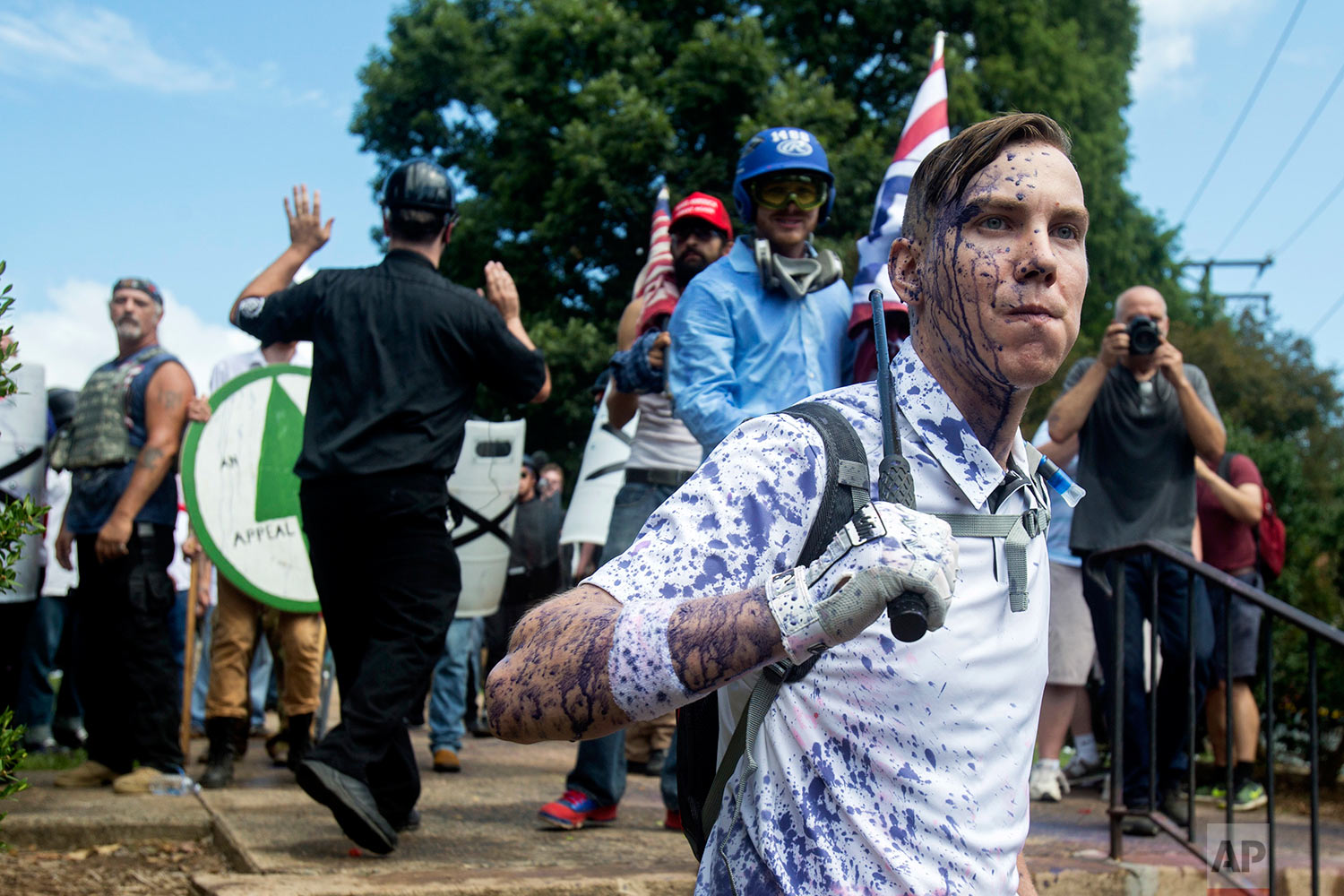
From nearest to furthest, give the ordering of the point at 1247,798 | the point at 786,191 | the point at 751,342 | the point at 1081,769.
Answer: the point at 751,342, the point at 786,191, the point at 1247,798, the point at 1081,769

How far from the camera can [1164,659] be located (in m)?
5.33

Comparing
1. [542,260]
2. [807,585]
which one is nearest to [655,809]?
[807,585]

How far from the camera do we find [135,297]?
5.51 m

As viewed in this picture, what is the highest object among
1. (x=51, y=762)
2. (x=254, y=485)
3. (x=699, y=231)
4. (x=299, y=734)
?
(x=699, y=231)

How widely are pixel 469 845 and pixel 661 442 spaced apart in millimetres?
1577

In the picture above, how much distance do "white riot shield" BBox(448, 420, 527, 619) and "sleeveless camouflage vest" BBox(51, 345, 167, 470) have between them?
1.79 metres

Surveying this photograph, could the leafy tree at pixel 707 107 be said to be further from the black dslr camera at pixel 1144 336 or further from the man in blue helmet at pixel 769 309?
the man in blue helmet at pixel 769 309

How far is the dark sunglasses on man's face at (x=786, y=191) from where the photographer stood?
387 cm

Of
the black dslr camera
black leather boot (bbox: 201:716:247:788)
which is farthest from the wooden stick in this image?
the black dslr camera

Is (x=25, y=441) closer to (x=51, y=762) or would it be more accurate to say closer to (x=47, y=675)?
(x=51, y=762)

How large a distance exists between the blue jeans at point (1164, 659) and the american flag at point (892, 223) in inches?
78.3

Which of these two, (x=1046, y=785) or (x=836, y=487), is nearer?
(x=836, y=487)

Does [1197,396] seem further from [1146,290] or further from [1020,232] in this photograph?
[1020,232]

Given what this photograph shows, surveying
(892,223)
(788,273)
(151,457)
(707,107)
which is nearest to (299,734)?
(151,457)
